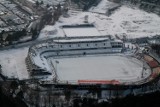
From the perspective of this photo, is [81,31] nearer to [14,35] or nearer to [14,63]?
[14,35]

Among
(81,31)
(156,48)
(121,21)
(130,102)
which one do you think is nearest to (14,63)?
(81,31)

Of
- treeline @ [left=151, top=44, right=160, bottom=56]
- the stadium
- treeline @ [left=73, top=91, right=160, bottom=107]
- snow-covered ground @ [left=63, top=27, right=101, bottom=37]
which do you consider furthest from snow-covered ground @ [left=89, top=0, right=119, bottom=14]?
treeline @ [left=73, top=91, right=160, bottom=107]

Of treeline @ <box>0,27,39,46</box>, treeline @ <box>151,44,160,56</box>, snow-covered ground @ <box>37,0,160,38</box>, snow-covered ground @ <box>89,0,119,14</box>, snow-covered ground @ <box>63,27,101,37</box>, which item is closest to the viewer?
treeline @ <box>151,44,160,56</box>

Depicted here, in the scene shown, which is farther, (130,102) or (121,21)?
(121,21)

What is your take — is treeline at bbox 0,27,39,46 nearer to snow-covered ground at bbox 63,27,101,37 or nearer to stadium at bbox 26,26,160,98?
stadium at bbox 26,26,160,98

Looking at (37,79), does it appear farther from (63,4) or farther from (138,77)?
(63,4)

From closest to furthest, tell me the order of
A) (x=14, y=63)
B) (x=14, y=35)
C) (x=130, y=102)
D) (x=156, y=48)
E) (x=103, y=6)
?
(x=130, y=102) → (x=14, y=63) → (x=156, y=48) → (x=14, y=35) → (x=103, y=6)

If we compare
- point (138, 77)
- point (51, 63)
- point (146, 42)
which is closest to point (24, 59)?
point (51, 63)
